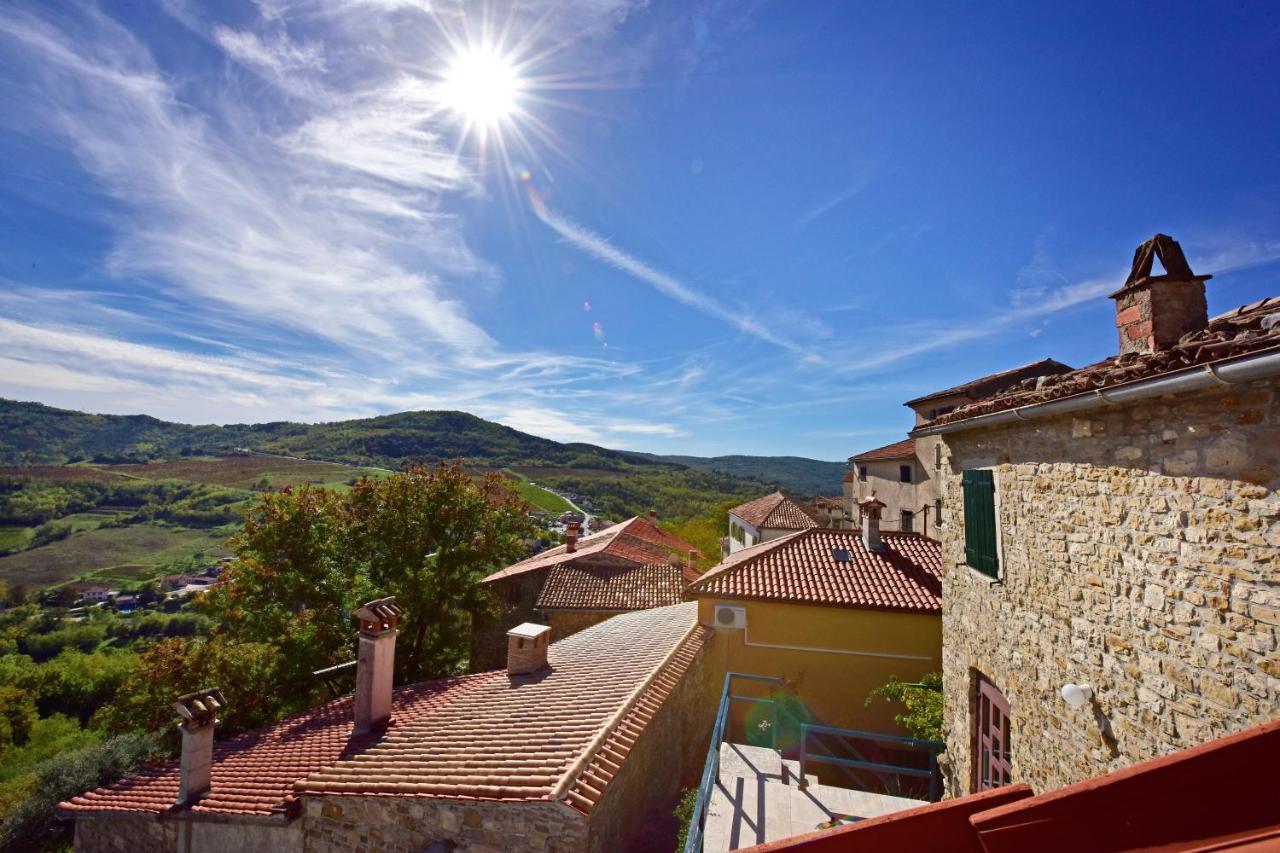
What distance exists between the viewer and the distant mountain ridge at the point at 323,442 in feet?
396

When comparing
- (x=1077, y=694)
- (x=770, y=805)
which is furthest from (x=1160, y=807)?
(x=770, y=805)

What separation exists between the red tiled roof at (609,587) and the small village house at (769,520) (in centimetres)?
1110

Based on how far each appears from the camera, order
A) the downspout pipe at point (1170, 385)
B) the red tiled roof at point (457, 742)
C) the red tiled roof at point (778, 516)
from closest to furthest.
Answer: the downspout pipe at point (1170, 385)
the red tiled roof at point (457, 742)
the red tiled roof at point (778, 516)

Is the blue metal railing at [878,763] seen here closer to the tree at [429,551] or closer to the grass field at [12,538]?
the tree at [429,551]

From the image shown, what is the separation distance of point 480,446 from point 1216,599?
429 ft

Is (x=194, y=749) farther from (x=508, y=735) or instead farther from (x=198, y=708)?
(x=508, y=735)

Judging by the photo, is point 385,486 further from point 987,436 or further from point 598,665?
point 987,436

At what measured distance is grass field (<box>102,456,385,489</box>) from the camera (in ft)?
300

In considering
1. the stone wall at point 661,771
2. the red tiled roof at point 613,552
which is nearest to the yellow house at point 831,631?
the stone wall at point 661,771

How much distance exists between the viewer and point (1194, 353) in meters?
3.08

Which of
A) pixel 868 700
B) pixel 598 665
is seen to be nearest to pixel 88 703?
pixel 598 665

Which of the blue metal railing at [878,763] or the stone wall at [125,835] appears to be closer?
the blue metal railing at [878,763]

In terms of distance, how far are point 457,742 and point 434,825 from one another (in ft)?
4.86

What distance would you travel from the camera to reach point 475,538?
20875 millimetres
